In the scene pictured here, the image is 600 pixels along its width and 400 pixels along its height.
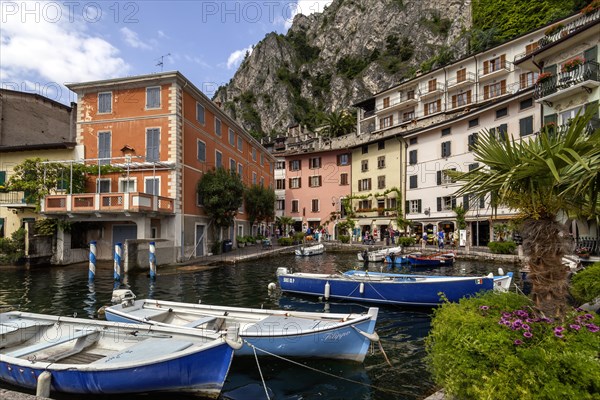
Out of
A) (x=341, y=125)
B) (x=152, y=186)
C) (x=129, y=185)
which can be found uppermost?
(x=341, y=125)

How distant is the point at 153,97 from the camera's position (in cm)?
2833

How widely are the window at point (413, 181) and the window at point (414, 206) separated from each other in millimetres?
1799

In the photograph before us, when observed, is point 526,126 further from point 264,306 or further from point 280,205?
point 280,205

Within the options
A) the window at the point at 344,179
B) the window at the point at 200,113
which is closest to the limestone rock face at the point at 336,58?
the window at the point at 344,179

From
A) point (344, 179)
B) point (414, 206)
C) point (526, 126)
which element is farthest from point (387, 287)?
point (344, 179)

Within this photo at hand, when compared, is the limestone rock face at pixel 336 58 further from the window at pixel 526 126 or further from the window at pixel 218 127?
the window at pixel 218 127

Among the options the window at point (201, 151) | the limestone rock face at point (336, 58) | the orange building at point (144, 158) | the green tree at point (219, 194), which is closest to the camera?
the orange building at point (144, 158)

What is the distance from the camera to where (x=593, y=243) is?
78.5 feet

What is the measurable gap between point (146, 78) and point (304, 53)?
121 m

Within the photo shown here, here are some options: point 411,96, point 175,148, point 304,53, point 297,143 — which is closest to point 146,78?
point 175,148

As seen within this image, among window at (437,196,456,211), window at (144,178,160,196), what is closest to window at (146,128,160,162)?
window at (144,178,160,196)

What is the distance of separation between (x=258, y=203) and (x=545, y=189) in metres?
37.0

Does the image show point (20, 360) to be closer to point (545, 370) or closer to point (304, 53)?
point (545, 370)

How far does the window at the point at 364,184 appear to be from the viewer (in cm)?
4947
